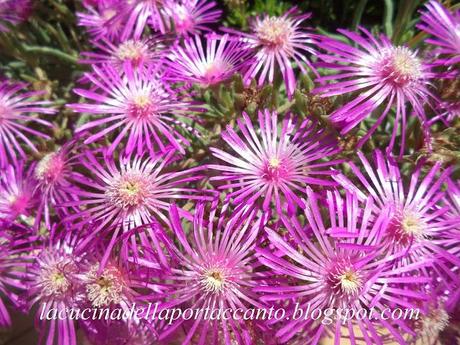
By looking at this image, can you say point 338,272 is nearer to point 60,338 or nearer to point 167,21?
point 60,338

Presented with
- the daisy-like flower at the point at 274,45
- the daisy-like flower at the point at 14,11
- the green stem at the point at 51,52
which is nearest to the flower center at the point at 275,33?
the daisy-like flower at the point at 274,45

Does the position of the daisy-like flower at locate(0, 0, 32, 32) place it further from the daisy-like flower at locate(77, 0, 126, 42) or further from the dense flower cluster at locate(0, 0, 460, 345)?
the dense flower cluster at locate(0, 0, 460, 345)

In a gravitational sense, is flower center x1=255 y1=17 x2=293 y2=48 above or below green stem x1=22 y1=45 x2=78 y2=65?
below

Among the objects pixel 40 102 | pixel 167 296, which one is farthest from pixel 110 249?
pixel 40 102

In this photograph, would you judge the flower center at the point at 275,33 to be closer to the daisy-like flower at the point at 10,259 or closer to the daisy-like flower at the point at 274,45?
the daisy-like flower at the point at 274,45

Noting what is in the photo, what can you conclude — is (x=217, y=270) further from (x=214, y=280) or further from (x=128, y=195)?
(x=128, y=195)

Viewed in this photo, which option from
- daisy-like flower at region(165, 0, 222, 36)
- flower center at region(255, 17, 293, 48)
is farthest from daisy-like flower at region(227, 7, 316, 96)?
daisy-like flower at region(165, 0, 222, 36)

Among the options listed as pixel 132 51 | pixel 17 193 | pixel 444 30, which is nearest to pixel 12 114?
pixel 17 193
